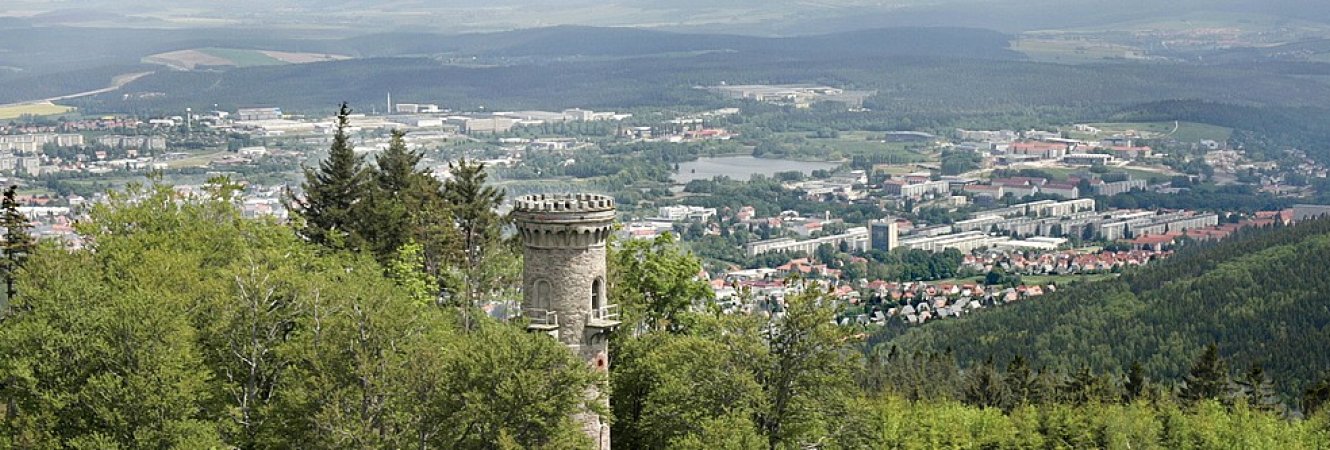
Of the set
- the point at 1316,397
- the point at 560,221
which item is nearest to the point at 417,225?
the point at 560,221

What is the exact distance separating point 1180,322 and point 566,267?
71.9 meters

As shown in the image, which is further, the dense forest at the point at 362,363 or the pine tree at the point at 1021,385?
the pine tree at the point at 1021,385

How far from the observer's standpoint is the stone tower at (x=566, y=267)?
3919cm

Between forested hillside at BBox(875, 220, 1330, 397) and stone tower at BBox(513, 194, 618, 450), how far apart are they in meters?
55.4

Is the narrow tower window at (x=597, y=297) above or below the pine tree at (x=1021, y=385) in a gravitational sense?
above

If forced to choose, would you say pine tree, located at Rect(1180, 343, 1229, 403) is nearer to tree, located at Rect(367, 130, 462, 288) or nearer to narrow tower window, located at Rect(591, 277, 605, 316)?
tree, located at Rect(367, 130, 462, 288)

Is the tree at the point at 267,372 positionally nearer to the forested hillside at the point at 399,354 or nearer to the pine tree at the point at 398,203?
the forested hillside at the point at 399,354

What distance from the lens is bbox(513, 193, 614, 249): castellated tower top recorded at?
39.1 metres

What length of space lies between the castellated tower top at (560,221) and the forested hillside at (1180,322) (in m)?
55.8

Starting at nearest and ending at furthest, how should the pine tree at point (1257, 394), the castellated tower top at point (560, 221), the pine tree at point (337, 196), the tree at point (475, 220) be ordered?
1. the castellated tower top at point (560, 221)
2. the tree at point (475, 220)
3. the pine tree at point (337, 196)
4. the pine tree at point (1257, 394)

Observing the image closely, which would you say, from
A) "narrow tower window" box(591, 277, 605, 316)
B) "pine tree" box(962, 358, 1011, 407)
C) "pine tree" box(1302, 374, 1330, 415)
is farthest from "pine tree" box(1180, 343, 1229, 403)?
"narrow tower window" box(591, 277, 605, 316)

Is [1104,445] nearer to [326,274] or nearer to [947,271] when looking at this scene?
[326,274]

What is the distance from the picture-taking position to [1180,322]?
340ft

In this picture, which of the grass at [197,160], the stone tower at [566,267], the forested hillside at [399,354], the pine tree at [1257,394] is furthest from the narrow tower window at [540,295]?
the grass at [197,160]
